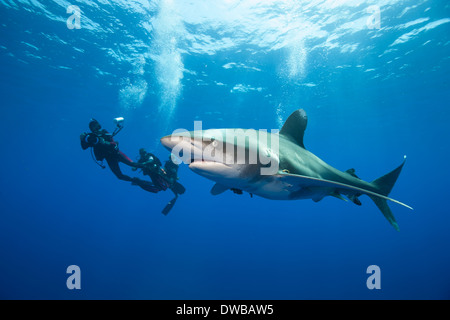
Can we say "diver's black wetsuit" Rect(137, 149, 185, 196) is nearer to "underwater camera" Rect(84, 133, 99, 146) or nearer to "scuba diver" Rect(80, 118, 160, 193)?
"scuba diver" Rect(80, 118, 160, 193)

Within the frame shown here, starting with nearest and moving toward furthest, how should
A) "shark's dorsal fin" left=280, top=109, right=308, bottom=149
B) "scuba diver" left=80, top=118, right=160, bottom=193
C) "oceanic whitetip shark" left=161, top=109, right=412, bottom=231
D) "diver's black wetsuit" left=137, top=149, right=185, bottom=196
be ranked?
"oceanic whitetip shark" left=161, top=109, right=412, bottom=231 → "shark's dorsal fin" left=280, top=109, right=308, bottom=149 → "scuba diver" left=80, top=118, right=160, bottom=193 → "diver's black wetsuit" left=137, top=149, right=185, bottom=196

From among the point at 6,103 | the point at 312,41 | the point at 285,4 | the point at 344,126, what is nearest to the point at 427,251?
the point at 344,126

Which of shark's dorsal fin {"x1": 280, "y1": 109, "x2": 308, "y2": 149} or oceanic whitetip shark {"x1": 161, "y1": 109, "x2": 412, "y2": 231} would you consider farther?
shark's dorsal fin {"x1": 280, "y1": 109, "x2": 308, "y2": 149}

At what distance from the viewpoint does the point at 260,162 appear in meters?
3.15

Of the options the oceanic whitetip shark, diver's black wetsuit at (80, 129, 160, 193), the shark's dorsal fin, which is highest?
diver's black wetsuit at (80, 129, 160, 193)

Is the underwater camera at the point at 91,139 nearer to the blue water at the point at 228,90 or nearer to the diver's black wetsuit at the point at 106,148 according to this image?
the diver's black wetsuit at the point at 106,148

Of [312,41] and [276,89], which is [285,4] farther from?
[276,89]

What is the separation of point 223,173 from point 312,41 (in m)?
17.9

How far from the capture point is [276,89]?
76.7ft

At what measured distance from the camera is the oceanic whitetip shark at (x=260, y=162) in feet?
8.82

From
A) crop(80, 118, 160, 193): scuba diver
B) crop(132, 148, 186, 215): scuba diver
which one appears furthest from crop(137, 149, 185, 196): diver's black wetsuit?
crop(80, 118, 160, 193): scuba diver

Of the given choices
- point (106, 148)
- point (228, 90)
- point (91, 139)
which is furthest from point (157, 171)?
point (228, 90)

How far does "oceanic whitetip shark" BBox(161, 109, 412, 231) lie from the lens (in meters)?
2.69

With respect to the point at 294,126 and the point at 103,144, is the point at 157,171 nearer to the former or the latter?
the point at 103,144
